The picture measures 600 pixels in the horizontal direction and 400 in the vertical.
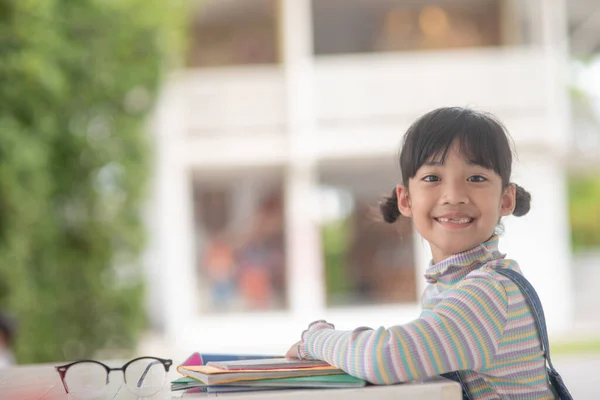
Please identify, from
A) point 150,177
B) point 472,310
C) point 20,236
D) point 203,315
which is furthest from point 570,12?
point 472,310

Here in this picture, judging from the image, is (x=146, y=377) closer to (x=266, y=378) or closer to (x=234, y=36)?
(x=266, y=378)

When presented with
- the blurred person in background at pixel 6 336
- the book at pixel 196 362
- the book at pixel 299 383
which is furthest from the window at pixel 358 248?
the book at pixel 299 383

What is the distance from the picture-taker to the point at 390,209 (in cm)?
160

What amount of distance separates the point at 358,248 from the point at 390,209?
403 inches

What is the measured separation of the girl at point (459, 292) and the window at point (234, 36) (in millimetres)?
10150

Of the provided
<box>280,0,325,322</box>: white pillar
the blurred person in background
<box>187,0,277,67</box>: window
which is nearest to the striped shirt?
the blurred person in background

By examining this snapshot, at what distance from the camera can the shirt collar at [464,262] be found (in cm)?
134

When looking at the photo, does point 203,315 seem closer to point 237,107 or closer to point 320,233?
point 320,233

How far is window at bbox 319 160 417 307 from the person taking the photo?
1127 cm

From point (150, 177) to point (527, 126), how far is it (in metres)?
4.85

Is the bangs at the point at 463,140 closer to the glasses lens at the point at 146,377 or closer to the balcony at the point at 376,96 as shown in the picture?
the glasses lens at the point at 146,377

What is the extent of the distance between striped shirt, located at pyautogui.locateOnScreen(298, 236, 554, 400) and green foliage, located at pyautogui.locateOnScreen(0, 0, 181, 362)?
452 centimetres

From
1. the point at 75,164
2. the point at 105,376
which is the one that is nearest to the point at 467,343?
the point at 105,376

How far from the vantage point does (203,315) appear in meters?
11.0
